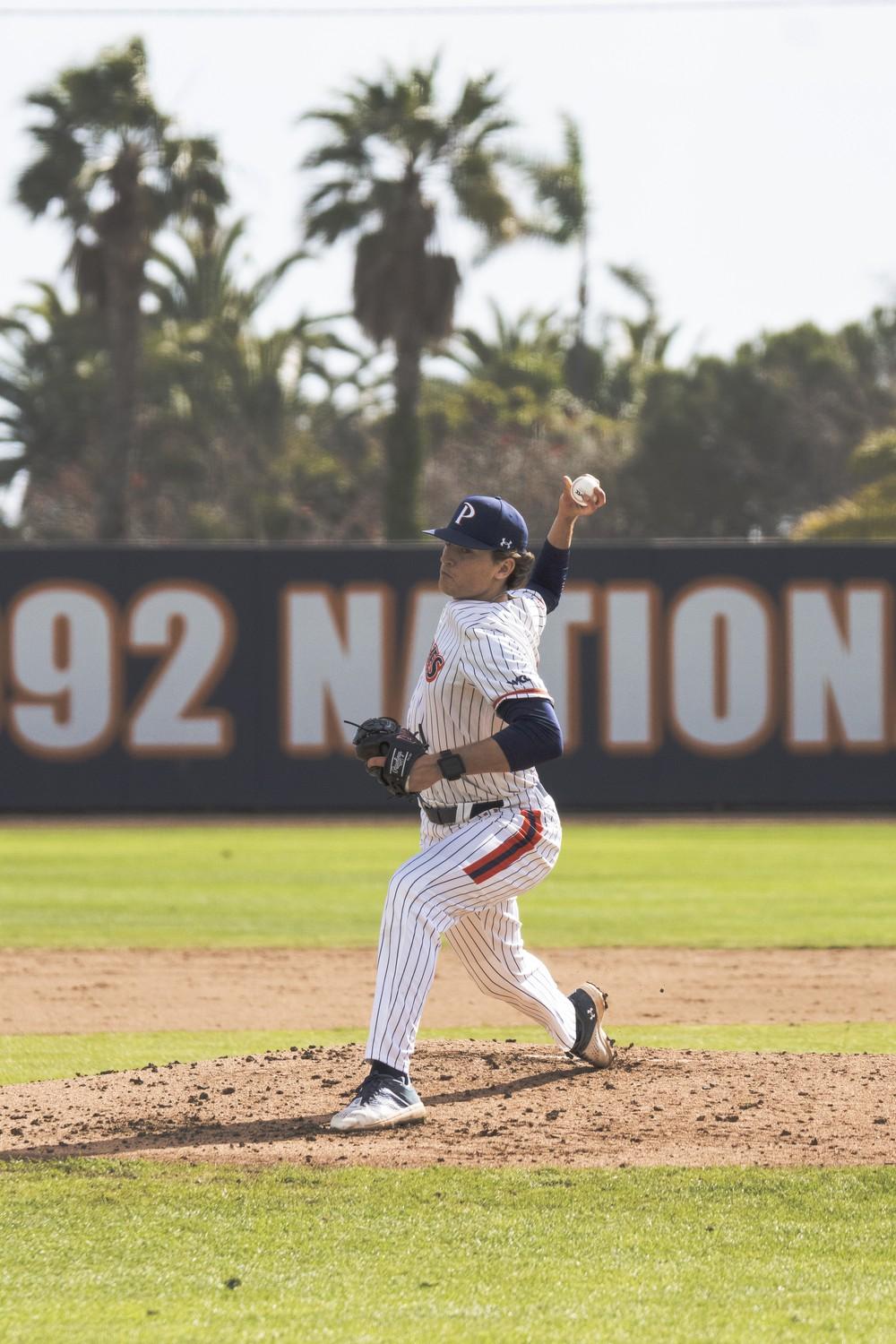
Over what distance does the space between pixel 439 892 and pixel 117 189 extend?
26024 millimetres

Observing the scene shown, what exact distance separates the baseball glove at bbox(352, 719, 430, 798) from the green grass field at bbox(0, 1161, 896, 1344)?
1.06m

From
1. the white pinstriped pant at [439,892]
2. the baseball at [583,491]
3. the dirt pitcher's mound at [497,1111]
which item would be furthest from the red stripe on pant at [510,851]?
the baseball at [583,491]

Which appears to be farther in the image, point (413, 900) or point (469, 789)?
point (469, 789)

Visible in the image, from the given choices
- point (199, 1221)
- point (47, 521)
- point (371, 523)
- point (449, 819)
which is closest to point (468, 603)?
point (449, 819)

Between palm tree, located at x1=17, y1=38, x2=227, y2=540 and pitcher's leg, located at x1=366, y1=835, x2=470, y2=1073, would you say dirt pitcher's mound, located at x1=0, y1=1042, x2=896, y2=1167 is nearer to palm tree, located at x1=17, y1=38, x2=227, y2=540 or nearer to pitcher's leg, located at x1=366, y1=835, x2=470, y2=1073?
pitcher's leg, located at x1=366, y1=835, x2=470, y2=1073

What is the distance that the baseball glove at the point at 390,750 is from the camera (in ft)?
16.7

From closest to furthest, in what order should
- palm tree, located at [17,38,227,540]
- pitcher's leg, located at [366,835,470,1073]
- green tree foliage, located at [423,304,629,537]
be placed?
pitcher's leg, located at [366,835,470,1073], palm tree, located at [17,38,227,540], green tree foliage, located at [423,304,629,537]

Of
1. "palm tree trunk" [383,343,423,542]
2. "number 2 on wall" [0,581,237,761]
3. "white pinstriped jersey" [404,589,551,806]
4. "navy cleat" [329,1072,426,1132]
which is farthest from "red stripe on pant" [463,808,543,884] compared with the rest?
"palm tree trunk" [383,343,423,542]

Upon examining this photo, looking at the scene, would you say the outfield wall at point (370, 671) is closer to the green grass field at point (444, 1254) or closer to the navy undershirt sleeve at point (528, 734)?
the navy undershirt sleeve at point (528, 734)

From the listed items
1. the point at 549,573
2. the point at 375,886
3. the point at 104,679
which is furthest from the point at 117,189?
the point at 549,573

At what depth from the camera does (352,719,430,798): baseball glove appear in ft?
16.7

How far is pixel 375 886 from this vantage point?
44.8 ft

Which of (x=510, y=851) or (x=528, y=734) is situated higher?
(x=528, y=734)

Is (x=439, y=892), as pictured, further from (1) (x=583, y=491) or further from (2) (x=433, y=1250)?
(1) (x=583, y=491)
